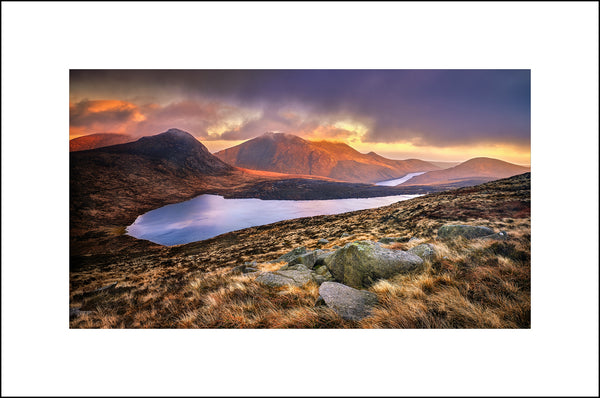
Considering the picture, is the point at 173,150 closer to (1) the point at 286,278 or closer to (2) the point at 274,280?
(2) the point at 274,280

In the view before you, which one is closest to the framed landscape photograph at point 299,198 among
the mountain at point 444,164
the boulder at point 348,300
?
the boulder at point 348,300

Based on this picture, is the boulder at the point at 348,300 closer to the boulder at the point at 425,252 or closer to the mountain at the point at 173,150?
the boulder at the point at 425,252

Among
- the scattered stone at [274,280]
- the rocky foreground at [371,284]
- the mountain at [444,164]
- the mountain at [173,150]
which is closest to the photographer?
the rocky foreground at [371,284]

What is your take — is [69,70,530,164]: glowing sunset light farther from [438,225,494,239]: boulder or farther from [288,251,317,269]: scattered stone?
[288,251,317,269]: scattered stone

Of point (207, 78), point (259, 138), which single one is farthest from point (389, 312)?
point (207, 78)

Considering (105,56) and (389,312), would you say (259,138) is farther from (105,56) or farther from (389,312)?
A: (389,312)

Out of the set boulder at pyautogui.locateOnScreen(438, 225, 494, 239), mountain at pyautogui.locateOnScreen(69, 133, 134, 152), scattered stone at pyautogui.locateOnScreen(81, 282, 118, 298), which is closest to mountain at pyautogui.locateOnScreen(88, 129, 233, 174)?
mountain at pyautogui.locateOnScreen(69, 133, 134, 152)
